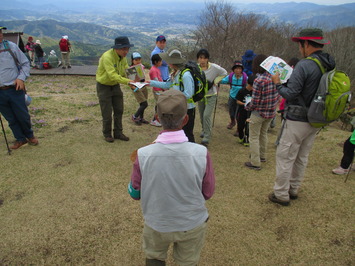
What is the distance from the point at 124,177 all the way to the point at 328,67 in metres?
3.42

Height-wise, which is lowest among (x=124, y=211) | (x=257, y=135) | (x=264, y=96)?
(x=124, y=211)

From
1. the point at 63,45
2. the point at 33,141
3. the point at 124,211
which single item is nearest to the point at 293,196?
the point at 124,211

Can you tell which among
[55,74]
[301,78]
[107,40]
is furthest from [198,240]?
[107,40]

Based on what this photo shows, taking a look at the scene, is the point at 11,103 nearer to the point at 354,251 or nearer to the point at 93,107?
the point at 93,107

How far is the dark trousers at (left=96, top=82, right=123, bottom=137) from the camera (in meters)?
5.01

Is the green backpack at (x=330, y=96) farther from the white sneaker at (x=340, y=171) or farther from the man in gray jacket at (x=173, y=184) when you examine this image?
the white sneaker at (x=340, y=171)

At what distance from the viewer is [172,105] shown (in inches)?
60.1

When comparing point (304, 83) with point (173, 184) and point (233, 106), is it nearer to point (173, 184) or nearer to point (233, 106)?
point (173, 184)

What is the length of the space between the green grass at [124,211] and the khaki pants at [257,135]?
1.02 feet

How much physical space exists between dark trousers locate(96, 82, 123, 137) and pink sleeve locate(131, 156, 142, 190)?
145 inches

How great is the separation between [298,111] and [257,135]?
1.42 meters

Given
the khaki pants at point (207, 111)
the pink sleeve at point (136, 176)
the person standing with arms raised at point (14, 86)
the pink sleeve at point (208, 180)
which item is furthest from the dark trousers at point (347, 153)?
the person standing with arms raised at point (14, 86)

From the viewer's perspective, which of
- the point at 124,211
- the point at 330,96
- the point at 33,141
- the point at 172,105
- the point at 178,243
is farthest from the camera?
the point at 33,141

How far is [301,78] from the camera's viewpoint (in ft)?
9.12
